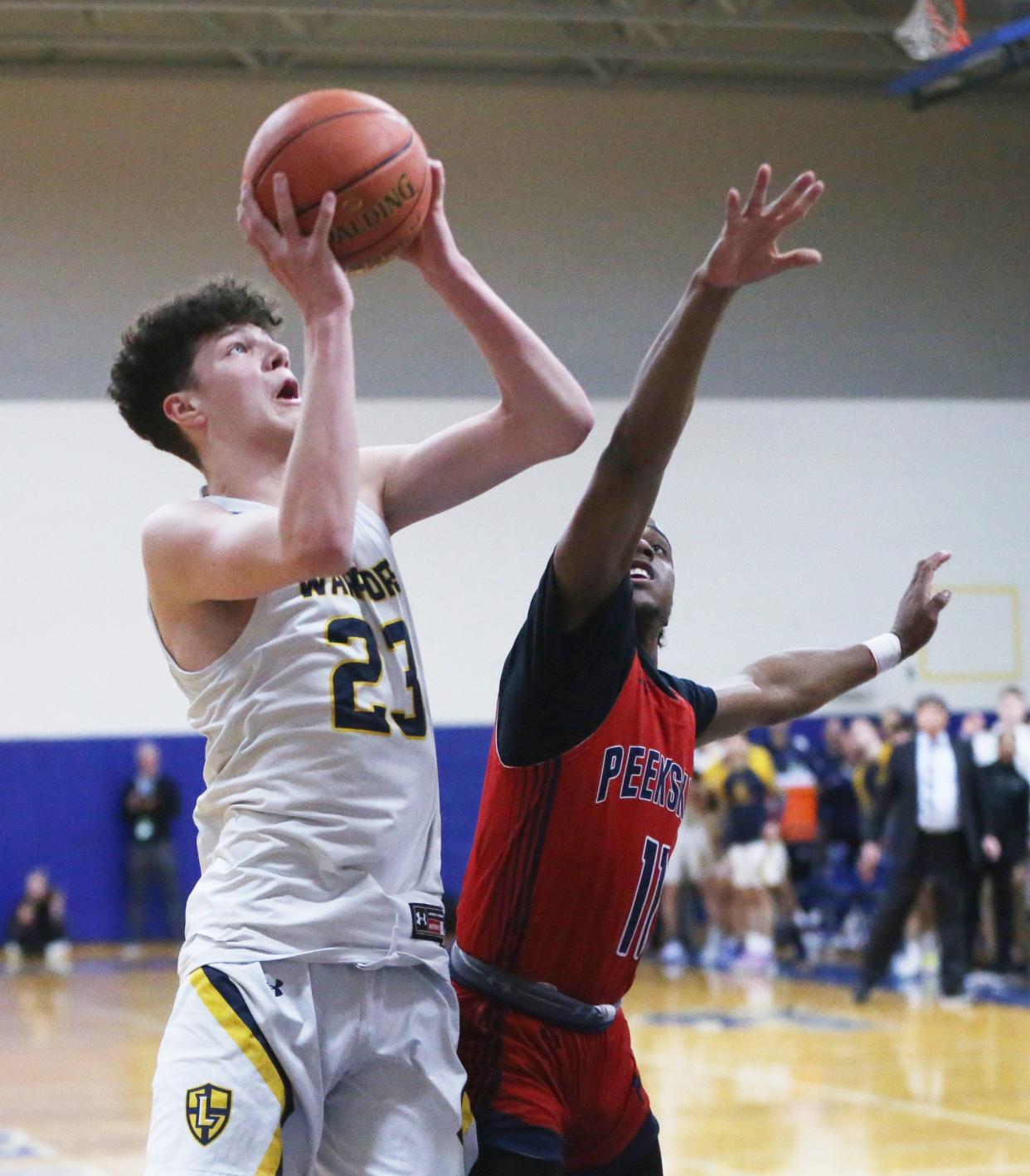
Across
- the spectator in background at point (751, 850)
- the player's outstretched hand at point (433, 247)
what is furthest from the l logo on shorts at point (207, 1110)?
the spectator in background at point (751, 850)

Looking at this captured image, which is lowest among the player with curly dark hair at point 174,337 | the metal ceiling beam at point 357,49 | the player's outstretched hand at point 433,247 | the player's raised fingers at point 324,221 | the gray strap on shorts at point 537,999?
the gray strap on shorts at point 537,999

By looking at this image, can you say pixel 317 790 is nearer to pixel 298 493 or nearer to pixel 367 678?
pixel 367 678

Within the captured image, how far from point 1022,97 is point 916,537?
15.3 ft

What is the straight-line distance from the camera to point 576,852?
279cm

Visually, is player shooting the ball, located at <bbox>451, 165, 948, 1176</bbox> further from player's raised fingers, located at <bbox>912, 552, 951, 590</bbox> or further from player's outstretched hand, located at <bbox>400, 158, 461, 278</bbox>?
player's raised fingers, located at <bbox>912, 552, 951, 590</bbox>

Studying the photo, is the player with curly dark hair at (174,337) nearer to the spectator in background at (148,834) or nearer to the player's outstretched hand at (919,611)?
the player's outstretched hand at (919,611)

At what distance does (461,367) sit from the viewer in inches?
642

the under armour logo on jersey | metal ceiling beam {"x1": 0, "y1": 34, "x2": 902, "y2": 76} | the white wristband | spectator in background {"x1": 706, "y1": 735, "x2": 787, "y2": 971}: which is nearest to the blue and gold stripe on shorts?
the under armour logo on jersey

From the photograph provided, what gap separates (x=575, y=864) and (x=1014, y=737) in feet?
30.9

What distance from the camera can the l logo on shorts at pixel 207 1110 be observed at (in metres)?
2.28

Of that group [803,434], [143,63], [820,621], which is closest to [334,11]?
[143,63]

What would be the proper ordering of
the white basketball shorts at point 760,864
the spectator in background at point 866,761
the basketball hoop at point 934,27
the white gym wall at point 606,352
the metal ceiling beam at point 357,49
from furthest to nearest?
the white gym wall at point 606,352
the metal ceiling beam at point 357,49
the white basketball shorts at point 760,864
the spectator in background at point 866,761
the basketball hoop at point 934,27

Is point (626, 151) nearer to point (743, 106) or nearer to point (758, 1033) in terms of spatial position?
point (743, 106)

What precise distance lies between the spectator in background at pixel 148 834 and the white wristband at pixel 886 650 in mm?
12194
